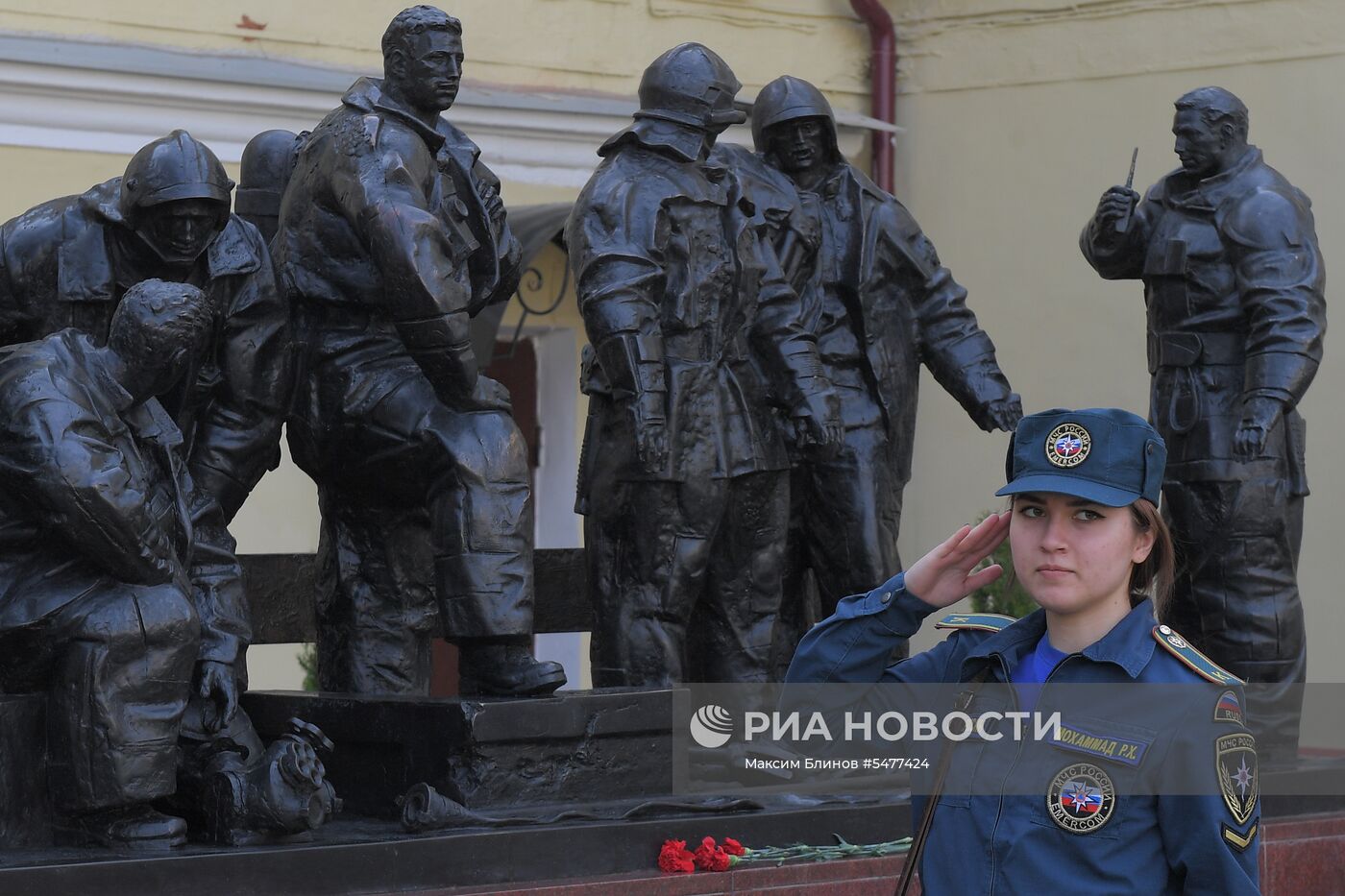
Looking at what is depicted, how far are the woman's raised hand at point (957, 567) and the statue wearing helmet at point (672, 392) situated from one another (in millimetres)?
3939

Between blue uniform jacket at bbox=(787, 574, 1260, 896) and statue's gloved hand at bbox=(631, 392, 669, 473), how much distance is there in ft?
13.1

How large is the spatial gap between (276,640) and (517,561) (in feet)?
7.52

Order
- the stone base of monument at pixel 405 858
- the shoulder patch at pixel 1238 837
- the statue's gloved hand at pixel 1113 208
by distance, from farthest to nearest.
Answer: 1. the statue's gloved hand at pixel 1113 208
2. the stone base of monument at pixel 405 858
3. the shoulder patch at pixel 1238 837

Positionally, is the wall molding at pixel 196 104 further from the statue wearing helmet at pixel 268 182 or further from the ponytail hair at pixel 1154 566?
the ponytail hair at pixel 1154 566

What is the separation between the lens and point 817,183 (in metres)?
8.62

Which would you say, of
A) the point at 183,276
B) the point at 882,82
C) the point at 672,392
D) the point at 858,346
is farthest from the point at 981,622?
the point at 882,82

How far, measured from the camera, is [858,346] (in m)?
8.55

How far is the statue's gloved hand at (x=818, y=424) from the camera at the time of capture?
7.91 meters

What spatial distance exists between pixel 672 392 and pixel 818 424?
645 millimetres

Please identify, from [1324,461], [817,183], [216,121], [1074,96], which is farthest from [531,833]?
[1074,96]

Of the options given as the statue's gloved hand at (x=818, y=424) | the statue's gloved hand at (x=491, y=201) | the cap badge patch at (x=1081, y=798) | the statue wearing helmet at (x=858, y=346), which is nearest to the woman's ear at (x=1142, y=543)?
the cap badge patch at (x=1081, y=798)

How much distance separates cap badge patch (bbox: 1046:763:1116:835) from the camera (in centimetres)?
312

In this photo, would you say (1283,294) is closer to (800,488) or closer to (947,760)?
(800,488)

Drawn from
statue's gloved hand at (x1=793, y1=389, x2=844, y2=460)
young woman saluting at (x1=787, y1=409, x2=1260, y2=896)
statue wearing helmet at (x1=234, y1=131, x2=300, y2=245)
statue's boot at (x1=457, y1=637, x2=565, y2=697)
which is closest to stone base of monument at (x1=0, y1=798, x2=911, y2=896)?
statue's boot at (x1=457, y1=637, x2=565, y2=697)
